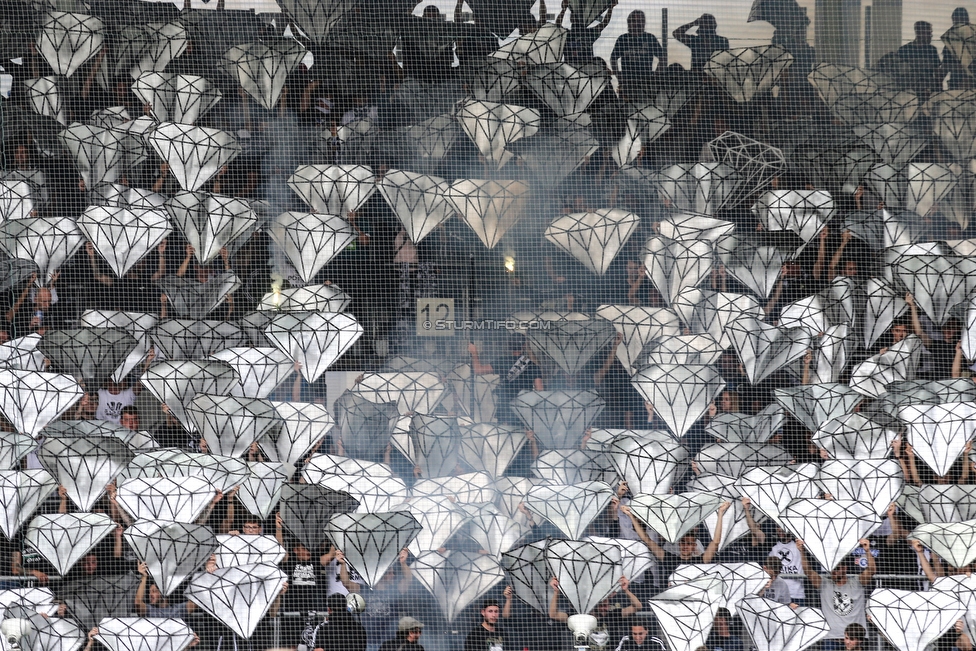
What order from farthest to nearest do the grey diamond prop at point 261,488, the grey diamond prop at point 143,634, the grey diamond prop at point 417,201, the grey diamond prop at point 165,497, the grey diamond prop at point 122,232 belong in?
the grey diamond prop at point 417,201, the grey diamond prop at point 122,232, the grey diamond prop at point 261,488, the grey diamond prop at point 165,497, the grey diamond prop at point 143,634

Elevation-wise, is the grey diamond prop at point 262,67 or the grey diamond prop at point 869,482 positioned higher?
the grey diamond prop at point 262,67

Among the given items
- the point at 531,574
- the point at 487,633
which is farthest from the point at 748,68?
the point at 487,633

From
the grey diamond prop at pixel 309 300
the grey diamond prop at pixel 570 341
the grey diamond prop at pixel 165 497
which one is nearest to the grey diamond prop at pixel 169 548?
the grey diamond prop at pixel 165 497

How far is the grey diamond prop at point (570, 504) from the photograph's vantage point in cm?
386

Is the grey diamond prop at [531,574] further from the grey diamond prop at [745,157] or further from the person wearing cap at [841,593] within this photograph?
the grey diamond prop at [745,157]

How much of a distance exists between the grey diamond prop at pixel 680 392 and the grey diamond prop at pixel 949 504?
2.92 feet

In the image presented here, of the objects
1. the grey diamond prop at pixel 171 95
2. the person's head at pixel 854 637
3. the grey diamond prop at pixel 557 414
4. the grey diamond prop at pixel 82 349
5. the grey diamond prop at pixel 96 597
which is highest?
the grey diamond prop at pixel 171 95

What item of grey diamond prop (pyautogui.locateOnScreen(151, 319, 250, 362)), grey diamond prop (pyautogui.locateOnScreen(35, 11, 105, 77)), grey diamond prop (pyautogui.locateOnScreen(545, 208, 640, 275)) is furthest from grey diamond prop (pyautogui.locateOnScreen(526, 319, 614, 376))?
grey diamond prop (pyautogui.locateOnScreen(35, 11, 105, 77))

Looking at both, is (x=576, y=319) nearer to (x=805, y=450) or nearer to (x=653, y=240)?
(x=653, y=240)

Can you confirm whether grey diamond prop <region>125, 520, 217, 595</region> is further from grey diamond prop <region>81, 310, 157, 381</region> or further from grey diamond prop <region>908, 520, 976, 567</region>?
grey diamond prop <region>908, 520, 976, 567</region>

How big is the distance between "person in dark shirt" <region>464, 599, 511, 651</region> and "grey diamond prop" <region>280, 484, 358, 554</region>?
637 millimetres

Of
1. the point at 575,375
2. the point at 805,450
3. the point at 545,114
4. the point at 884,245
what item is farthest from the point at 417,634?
the point at 884,245

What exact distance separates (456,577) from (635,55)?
219 centimetres

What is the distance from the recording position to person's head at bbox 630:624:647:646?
383 cm
